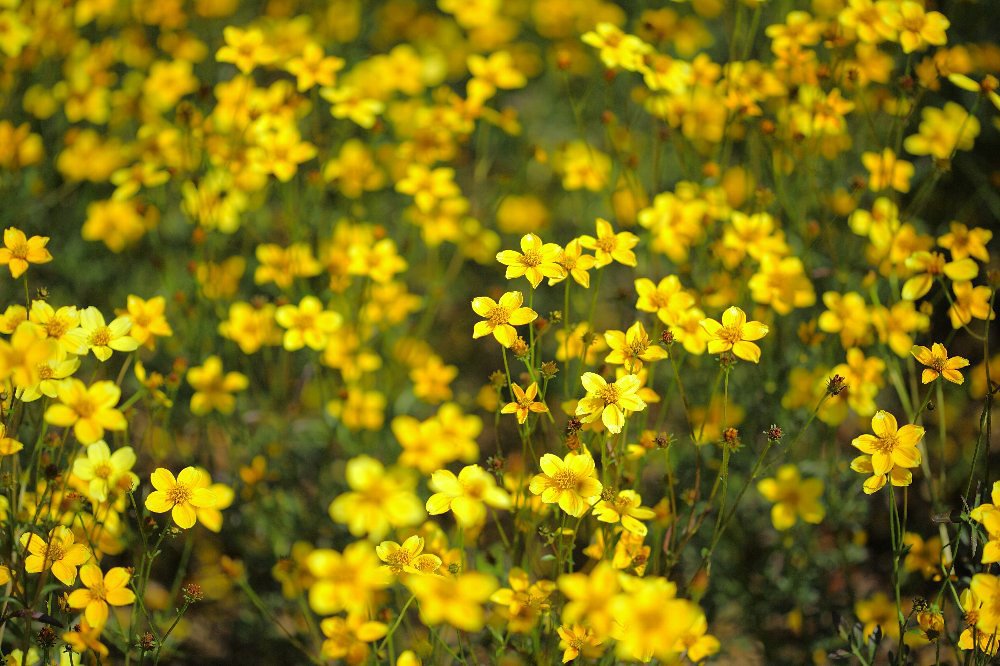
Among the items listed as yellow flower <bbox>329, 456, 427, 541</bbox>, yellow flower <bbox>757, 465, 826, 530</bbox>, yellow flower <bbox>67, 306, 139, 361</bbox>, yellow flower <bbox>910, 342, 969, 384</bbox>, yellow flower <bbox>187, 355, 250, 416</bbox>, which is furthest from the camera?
yellow flower <bbox>187, 355, 250, 416</bbox>

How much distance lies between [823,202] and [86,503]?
2.11 m

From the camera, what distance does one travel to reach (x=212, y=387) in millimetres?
2209

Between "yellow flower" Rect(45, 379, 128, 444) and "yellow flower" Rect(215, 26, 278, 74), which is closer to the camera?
"yellow flower" Rect(45, 379, 128, 444)

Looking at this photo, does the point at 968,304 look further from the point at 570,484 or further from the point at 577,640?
the point at 577,640

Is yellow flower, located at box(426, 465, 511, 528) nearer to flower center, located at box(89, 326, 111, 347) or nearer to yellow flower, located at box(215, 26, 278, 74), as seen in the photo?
flower center, located at box(89, 326, 111, 347)

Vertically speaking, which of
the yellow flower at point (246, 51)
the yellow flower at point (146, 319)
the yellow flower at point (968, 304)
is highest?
the yellow flower at point (246, 51)

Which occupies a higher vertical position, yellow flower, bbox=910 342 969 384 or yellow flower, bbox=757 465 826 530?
yellow flower, bbox=910 342 969 384

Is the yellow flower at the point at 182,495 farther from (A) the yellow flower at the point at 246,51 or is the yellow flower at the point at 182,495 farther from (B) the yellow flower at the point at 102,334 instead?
(A) the yellow flower at the point at 246,51

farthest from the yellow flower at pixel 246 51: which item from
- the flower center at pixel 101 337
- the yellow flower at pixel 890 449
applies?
the yellow flower at pixel 890 449

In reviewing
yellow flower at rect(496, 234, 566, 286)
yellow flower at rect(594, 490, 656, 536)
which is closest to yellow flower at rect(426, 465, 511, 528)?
yellow flower at rect(594, 490, 656, 536)

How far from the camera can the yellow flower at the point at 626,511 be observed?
1.46 meters

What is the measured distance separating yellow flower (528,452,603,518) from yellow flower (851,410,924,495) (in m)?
0.49

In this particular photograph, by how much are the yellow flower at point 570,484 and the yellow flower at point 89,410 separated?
0.81 metres

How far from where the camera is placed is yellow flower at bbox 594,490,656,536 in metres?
1.46
